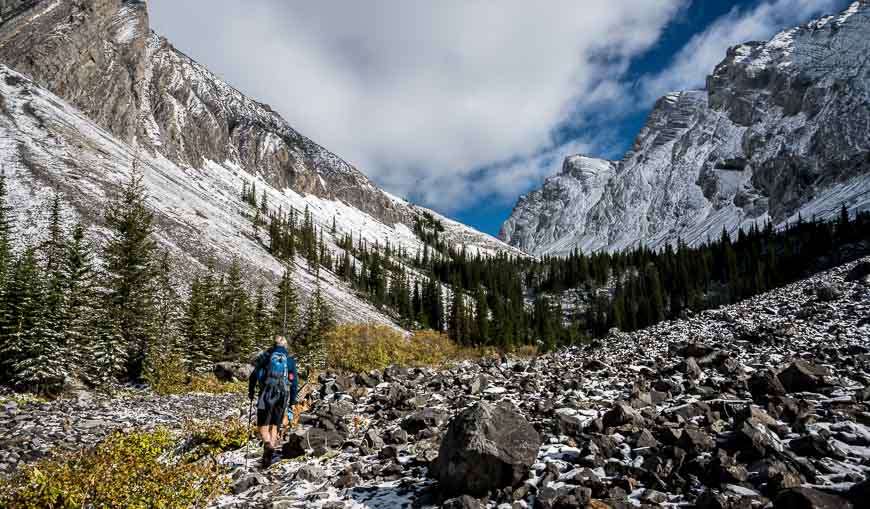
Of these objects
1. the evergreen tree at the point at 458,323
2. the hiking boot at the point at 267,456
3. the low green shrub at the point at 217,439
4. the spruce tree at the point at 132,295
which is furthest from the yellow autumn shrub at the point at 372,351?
the evergreen tree at the point at 458,323

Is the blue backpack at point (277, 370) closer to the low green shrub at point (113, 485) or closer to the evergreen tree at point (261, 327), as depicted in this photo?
the low green shrub at point (113, 485)

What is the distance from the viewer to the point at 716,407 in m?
8.34

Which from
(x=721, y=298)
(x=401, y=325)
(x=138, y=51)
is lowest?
(x=401, y=325)

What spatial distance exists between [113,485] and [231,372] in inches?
1086

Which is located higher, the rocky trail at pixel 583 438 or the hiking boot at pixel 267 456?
the rocky trail at pixel 583 438

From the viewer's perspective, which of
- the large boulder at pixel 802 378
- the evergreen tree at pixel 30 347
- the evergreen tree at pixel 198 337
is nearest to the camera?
the large boulder at pixel 802 378

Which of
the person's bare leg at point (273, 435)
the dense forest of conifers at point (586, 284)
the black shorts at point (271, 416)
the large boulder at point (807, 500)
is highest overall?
the dense forest of conifers at point (586, 284)

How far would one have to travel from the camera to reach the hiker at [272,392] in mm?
9680

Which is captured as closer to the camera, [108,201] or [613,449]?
[613,449]

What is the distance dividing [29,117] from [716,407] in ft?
381

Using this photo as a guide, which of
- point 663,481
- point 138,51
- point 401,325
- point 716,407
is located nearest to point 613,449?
point 663,481

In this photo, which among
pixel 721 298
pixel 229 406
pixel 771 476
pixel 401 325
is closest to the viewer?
pixel 771 476

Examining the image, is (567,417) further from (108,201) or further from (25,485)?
(108,201)

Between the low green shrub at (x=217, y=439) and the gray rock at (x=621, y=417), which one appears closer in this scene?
the gray rock at (x=621, y=417)
